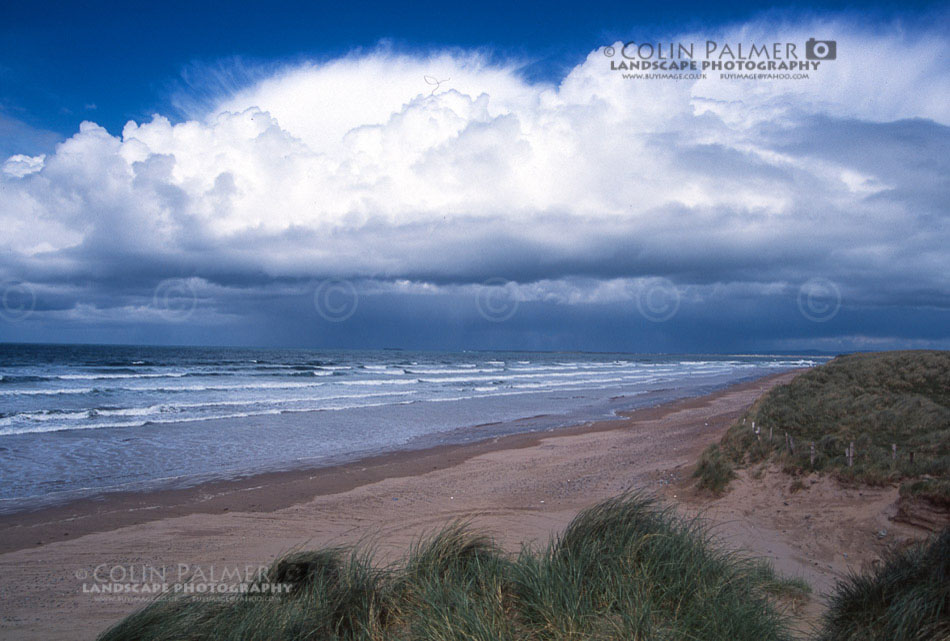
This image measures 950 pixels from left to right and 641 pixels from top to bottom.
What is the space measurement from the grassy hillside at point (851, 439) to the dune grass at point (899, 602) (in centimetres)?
463

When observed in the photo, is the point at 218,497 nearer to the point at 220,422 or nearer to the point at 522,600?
the point at 522,600

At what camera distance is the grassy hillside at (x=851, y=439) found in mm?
9086

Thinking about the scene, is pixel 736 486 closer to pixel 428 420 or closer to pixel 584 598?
pixel 584 598

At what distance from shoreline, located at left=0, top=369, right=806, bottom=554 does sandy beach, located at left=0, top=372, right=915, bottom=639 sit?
1.6 inches

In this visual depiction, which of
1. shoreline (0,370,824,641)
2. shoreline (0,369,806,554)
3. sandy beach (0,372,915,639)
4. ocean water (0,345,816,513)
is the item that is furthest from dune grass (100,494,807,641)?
ocean water (0,345,816,513)

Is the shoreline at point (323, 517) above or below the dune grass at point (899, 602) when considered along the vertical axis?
below

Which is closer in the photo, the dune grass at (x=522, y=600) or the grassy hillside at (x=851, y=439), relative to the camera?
the dune grass at (x=522, y=600)

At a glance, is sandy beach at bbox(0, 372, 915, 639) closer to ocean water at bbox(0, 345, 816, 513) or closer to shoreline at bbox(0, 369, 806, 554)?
shoreline at bbox(0, 369, 806, 554)

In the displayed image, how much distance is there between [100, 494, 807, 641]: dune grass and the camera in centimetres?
352

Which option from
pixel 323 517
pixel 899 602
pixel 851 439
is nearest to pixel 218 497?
pixel 323 517

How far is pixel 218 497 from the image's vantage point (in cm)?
1186

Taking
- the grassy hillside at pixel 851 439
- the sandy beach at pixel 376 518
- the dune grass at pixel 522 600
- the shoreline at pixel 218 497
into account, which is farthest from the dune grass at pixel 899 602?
the shoreline at pixel 218 497

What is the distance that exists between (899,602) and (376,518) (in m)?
8.16

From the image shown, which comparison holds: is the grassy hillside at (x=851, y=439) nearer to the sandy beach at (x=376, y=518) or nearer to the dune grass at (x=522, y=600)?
the sandy beach at (x=376, y=518)
